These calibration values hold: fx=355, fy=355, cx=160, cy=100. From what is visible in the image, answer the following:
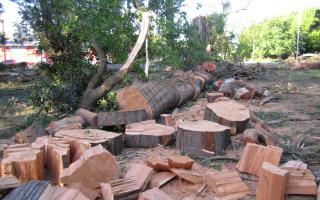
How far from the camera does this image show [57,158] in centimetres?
319

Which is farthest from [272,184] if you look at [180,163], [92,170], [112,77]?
[112,77]

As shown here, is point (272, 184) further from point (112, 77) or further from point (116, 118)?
point (112, 77)

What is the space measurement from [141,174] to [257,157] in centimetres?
106

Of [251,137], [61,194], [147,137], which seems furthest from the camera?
[147,137]

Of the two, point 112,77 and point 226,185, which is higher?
point 112,77

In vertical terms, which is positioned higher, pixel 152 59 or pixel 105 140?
pixel 152 59

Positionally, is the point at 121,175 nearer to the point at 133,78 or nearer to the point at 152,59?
the point at 133,78

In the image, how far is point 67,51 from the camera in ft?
23.0

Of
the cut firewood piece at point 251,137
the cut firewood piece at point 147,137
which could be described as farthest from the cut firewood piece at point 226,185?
the cut firewood piece at point 147,137

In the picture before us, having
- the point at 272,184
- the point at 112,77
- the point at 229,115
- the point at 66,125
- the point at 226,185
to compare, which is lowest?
the point at 226,185

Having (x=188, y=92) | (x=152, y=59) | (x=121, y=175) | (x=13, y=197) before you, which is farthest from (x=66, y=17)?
(x=13, y=197)

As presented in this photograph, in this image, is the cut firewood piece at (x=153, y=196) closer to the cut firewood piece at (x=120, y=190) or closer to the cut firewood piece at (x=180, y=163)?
the cut firewood piece at (x=120, y=190)

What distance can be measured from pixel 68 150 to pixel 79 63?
3992 mm

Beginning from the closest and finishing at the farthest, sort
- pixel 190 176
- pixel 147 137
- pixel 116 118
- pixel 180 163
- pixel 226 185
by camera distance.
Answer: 1. pixel 226 185
2. pixel 190 176
3. pixel 180 163
4. pixel 147 137
5. pixel 116 118
